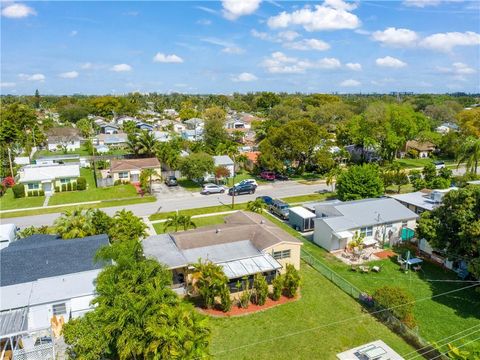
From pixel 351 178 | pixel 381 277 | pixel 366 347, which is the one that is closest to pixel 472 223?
pixel 381 277

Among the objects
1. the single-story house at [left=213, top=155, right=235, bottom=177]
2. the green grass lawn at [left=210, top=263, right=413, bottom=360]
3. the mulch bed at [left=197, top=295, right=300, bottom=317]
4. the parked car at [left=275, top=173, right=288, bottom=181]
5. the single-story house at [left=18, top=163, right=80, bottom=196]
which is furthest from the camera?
the single-story house at [left=213, top=155, right=235, bottom=177]

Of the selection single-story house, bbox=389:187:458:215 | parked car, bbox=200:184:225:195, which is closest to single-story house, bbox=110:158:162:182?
parked car, bbox=200:184:225:195

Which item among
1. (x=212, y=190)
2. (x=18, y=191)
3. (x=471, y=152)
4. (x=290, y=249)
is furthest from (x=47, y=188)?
(x=471, y=152)

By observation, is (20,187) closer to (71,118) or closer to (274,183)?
(274,183)

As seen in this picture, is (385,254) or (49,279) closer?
(49,279)

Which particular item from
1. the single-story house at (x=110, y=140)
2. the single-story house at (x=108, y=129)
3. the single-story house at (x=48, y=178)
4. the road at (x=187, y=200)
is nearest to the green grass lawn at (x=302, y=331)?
the road at (x=187, y=200)

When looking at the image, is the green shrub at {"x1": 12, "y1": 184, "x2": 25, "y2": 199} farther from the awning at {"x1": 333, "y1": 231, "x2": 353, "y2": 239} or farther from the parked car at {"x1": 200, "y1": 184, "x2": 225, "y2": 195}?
the awning at {"x1": 333, "y1": 231, "x2": 353, "y2": 239}

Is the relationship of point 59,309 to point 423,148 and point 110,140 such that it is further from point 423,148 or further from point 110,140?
point 423,148
